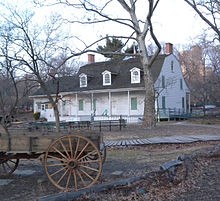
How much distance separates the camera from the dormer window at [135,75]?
4328cm

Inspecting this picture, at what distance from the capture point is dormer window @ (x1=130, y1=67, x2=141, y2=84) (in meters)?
43.3

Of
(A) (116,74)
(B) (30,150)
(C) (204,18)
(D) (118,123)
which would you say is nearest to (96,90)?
(A) (116,74)

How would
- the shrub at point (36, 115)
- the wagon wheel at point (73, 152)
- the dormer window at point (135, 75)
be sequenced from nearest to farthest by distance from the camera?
the wagon wheel at point (73, 152) < the dormer window at point (135, 75) < the shrub at point (36, 115)

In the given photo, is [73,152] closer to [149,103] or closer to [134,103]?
[149,103]

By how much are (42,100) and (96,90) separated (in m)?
10.5

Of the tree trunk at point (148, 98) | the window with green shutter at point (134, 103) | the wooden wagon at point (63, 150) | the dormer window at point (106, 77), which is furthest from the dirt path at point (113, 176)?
the dormer window at point (106, 77)

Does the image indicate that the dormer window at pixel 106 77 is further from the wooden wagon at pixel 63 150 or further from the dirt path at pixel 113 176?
the wooden wagon at pixel 63 150

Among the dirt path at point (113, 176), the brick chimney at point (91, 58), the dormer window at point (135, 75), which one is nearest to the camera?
the dirt path at point (113, 176)

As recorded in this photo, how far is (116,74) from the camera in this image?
46.8 metres

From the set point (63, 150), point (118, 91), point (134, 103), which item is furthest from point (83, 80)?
point (63, 150)

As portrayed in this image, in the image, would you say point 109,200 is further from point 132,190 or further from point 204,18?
point 204,18

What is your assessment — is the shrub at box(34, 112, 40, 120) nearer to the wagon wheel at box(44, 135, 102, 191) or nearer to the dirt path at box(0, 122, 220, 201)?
the dirt path at box(0, 122, 220, 201)

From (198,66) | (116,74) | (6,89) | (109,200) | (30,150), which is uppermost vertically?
(198,66)

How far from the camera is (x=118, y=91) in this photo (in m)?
44.1
